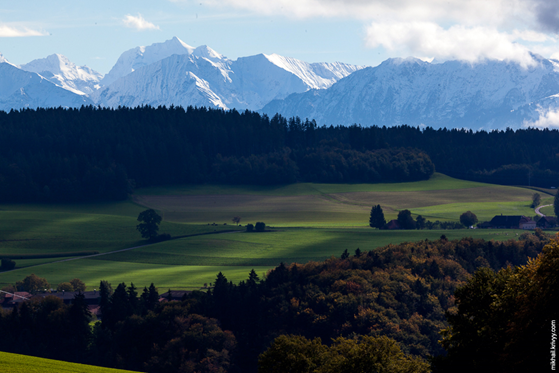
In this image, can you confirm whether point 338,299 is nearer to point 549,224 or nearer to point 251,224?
point 251,224

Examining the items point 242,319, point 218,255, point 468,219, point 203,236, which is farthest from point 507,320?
point 468,219

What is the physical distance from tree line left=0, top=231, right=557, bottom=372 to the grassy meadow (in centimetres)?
1706

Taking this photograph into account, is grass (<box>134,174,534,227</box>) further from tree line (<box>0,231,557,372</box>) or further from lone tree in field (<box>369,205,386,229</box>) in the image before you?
tree line (<box>0,231,557,372</box>)

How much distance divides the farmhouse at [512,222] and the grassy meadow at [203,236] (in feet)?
18.1

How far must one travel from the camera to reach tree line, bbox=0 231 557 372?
74.7 metres

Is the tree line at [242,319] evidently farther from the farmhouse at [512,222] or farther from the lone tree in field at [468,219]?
the farmhouse at [512,222]

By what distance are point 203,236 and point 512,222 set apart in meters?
71.4

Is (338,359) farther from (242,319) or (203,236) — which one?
(203,236)

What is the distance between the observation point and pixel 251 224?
155 meters

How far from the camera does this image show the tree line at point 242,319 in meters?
74.7

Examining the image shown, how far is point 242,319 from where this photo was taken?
85188 millimetres

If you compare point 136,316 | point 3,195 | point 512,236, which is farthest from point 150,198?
point 136,316

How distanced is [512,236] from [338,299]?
218ft

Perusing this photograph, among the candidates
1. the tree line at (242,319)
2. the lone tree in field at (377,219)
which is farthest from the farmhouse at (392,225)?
the tree line at (242,319)
